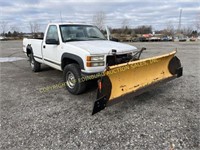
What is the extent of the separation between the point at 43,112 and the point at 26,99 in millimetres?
997

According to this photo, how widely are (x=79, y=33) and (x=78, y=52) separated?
4.63 feet

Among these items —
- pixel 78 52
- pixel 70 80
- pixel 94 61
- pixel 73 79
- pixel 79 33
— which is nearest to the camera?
pixel 94 61

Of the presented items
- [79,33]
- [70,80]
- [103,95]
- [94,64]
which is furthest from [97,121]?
[79,33]

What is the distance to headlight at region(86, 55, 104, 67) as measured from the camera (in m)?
4.16

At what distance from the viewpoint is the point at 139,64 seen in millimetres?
4090

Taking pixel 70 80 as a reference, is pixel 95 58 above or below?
above

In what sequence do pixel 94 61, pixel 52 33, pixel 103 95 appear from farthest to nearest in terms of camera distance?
pixel 52 33 < pixel 94 61 < pixel 103 95


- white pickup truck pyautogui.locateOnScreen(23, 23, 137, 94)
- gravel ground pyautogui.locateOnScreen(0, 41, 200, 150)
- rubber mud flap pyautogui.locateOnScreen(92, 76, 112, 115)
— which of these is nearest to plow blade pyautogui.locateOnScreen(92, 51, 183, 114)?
rubber mud flap pyautogui.locateOnScreen(92, 76, 112, 115)

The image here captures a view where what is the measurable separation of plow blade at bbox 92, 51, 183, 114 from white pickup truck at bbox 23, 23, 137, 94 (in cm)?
57

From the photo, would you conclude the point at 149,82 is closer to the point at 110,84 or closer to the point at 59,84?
the point at 110,84

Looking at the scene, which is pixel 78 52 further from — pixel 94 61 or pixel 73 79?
pixel 73 79

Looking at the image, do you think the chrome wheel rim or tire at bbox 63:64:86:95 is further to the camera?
the chrome wheel rim

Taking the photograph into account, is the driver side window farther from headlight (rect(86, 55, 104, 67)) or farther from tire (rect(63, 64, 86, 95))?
headlight (rect(86, 55, 104, 67))

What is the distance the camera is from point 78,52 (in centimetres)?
438
